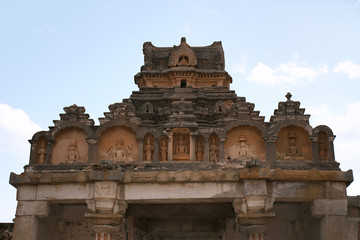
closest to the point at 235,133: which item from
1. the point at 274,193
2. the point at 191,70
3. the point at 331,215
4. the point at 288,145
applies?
the point at 288,145

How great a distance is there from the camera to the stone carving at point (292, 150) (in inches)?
696

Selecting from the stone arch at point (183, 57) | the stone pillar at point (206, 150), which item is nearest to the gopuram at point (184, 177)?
the stone pillar at point (206, 150)

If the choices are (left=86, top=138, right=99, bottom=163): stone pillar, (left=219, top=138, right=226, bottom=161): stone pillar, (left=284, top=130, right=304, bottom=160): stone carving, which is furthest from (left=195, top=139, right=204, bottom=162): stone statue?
(left=86, top=138, right=99, bottom=163): stone pillar

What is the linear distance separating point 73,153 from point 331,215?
368 inches

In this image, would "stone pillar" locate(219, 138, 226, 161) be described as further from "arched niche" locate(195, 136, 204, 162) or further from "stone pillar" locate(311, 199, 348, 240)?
"stone pillar" locate(311, 199, 348, 240)

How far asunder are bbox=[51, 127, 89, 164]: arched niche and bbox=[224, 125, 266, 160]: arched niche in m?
5.34

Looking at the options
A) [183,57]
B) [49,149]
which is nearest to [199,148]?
[49,149]

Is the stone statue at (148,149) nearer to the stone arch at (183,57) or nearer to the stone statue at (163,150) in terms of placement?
the stone statue at (163,150)

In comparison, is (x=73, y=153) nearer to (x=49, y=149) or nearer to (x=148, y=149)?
(x=49, y=149)

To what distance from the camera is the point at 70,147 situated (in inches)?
717

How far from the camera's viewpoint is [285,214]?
747 inches

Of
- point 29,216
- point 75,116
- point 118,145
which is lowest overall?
point 29,216

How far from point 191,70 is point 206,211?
1057 cm

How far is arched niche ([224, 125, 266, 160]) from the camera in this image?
17.8 metres
